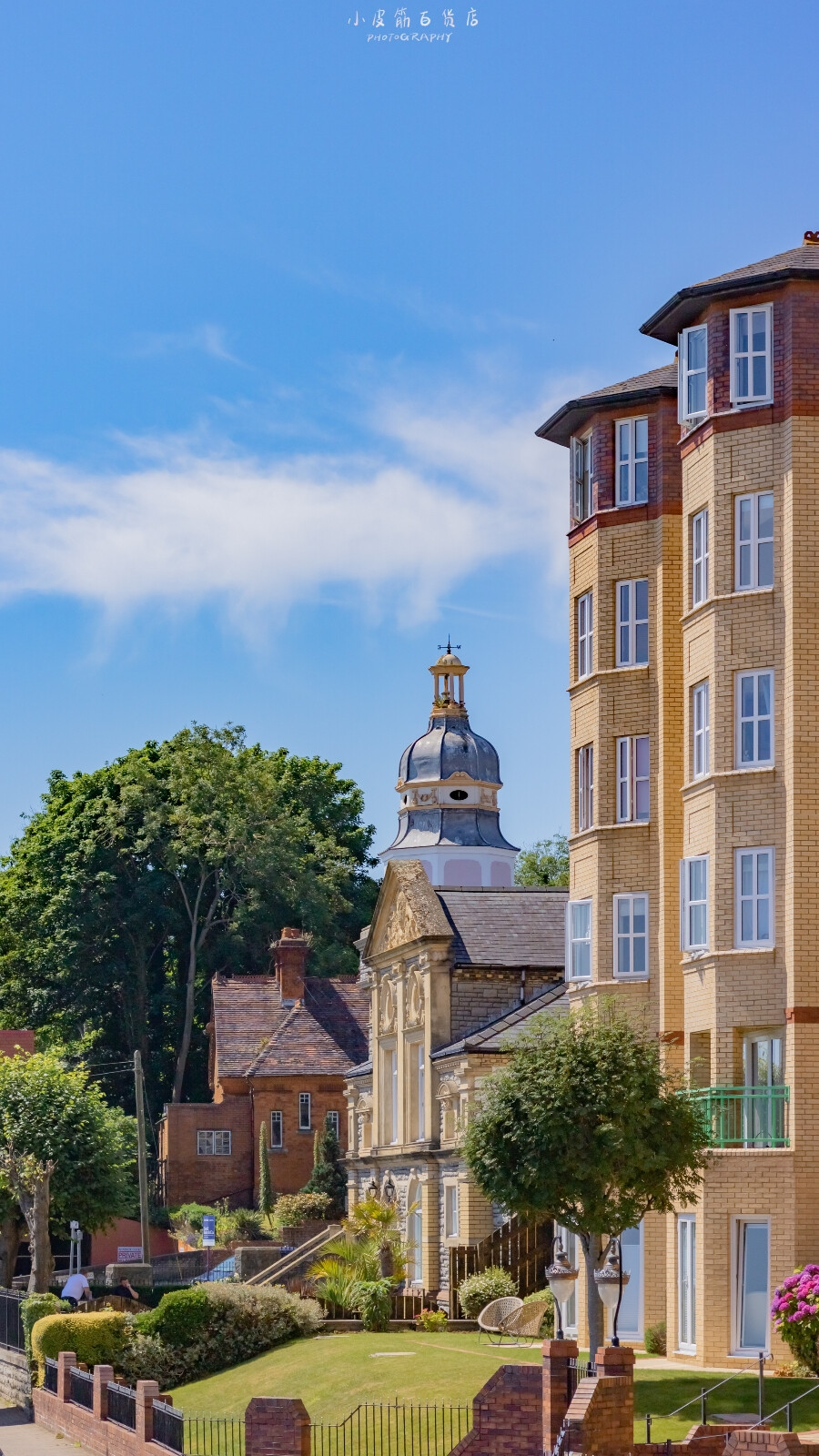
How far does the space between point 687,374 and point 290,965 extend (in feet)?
147

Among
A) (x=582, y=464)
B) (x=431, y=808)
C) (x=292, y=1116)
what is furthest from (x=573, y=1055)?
(x=431, y=808)

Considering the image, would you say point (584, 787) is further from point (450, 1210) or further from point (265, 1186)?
point (265, 1186)

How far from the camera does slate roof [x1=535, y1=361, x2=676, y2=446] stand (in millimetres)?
41287

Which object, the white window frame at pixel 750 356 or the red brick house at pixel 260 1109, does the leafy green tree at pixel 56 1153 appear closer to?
the red brick house at pixel 260 1109

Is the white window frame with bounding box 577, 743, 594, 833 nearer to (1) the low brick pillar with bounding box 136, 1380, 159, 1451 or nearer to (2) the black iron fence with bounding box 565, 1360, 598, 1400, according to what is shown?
(1) the low brick pillar with bounding box 136, 1380, 159, 1451

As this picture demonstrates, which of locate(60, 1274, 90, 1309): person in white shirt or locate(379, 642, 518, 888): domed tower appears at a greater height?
locate(379, 642, 518, 888): domed tower

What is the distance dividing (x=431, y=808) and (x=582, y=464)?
219 ft

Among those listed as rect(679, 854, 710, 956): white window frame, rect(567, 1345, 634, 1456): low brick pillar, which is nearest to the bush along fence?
rect(567, 1345, 634, 1456): low brick pillar

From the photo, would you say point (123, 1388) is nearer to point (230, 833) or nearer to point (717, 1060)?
point (717, 1060)

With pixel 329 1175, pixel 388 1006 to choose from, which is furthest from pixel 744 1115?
pixel 329 1175

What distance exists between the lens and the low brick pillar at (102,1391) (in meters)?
37.5

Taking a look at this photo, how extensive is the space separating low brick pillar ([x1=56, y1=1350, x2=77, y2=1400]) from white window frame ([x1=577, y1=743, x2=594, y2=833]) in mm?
14122

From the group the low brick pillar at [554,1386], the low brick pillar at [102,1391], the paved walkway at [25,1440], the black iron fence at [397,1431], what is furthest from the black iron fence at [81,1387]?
the low brick pillar at [554,1386]

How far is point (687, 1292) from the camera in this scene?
36469mm
